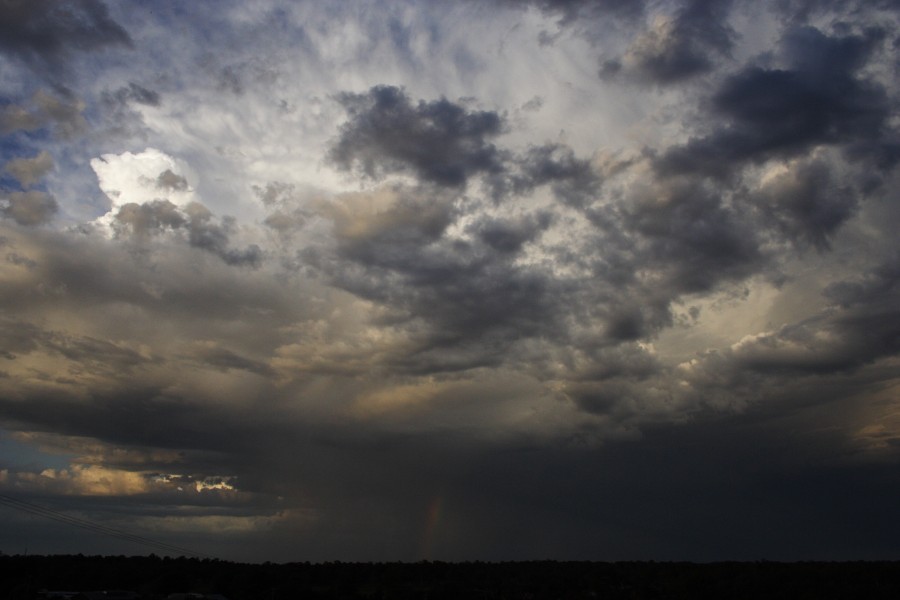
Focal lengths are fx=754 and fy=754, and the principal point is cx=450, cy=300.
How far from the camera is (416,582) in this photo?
479 feet

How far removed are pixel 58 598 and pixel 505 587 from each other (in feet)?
236

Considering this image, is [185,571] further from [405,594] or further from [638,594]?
[638,594]

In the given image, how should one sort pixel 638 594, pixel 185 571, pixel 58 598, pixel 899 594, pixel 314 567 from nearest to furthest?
pixel 58 598, pixel 899 594, pixel 638 594, pixel 185 571, pixel 314 567

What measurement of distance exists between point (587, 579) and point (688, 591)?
967 inches

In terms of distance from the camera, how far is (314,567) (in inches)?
7215

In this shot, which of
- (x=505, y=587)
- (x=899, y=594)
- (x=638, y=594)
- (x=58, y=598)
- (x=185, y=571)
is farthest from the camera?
(x=185, y=571)

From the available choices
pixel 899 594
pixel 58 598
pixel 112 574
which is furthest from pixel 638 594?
pixel 112 574

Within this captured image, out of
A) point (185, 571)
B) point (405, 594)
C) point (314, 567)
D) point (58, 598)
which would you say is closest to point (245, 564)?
point (314, 567)

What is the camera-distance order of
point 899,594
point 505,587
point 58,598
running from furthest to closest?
point 505,587 → point 899,594 → point 58,598

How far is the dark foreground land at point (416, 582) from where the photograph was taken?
367ft

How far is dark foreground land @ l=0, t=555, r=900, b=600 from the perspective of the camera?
367 ft

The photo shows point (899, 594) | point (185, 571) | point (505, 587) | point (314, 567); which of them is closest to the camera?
point (899, 594)

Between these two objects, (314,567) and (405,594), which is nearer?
(405,594)

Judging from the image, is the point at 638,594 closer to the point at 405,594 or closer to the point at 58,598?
the point at 405,594
